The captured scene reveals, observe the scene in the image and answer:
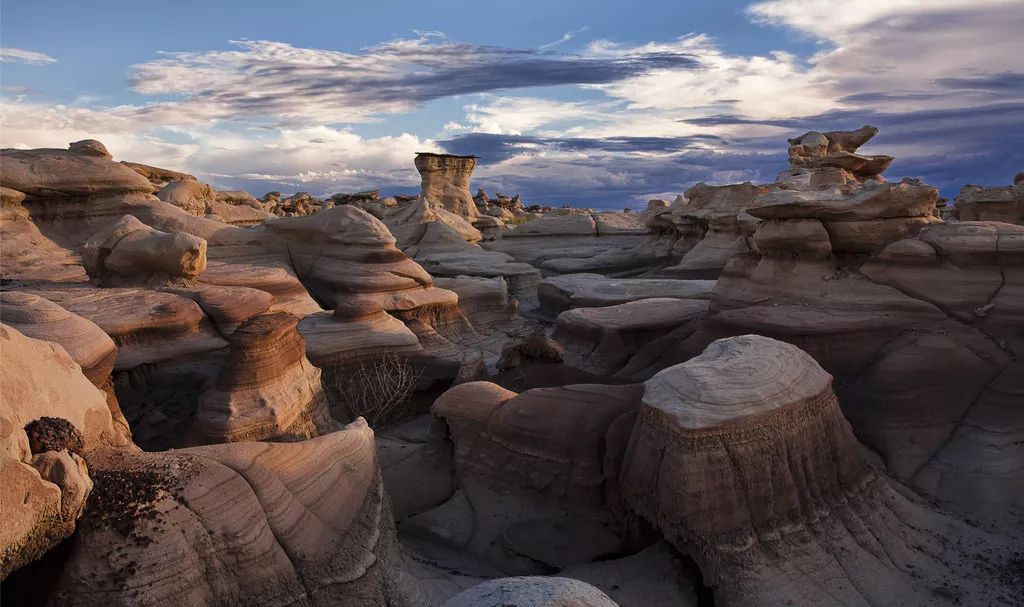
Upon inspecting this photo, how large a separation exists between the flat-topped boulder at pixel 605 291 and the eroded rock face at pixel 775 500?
7160mm

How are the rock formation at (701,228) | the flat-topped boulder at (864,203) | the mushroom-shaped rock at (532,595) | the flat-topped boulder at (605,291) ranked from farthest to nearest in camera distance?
the rock formation at (701,228)
the flat-topped boulder at (605,291)
the flat-topped boulder at (864,203)
the mushroom-shaped rock at (532,595)

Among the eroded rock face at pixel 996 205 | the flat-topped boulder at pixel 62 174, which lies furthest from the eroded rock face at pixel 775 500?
the eroded rock face at pixel 996 205

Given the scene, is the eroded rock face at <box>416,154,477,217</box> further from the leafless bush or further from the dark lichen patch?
the dark lichen patch

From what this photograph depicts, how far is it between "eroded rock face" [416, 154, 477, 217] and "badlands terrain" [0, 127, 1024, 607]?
26290 millimetres

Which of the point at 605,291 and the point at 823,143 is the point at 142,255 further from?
the point at 823,143

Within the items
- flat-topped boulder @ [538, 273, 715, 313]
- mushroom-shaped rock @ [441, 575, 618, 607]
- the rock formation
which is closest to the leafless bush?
flat-topped boulder @ [538, 273, 715, 313]

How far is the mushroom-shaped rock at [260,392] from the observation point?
7.91 m

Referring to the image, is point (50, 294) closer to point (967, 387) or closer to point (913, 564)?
point (913, 564)

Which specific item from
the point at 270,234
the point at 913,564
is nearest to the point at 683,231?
the point at 270,234

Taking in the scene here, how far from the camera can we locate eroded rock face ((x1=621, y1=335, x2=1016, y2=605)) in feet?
20.0

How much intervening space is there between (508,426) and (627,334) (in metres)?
5.22

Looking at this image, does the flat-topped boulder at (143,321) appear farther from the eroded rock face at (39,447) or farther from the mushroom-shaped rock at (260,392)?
the eroded rock face at (39,447)

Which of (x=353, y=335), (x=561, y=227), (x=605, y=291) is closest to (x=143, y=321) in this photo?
(x=353, y=335)

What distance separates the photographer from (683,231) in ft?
81.5
